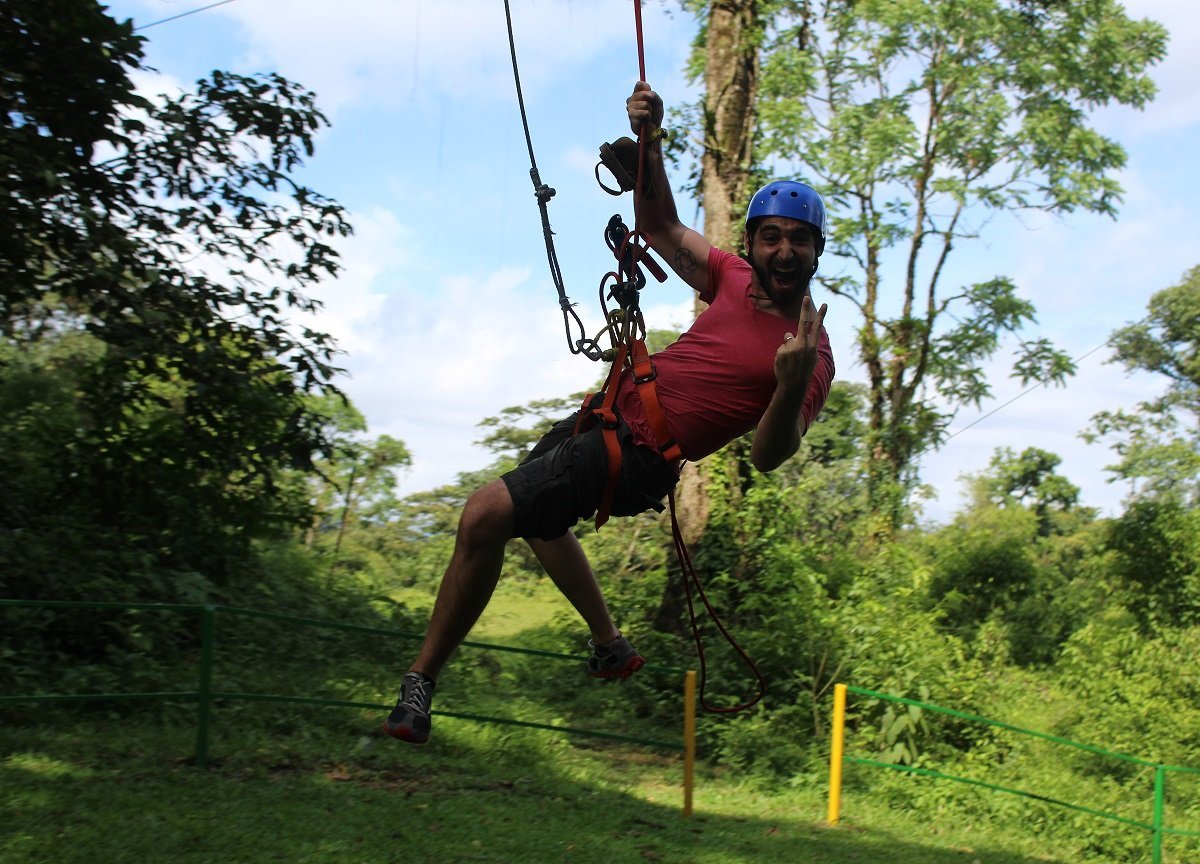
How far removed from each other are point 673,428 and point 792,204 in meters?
0.72

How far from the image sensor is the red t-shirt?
10.5 feet

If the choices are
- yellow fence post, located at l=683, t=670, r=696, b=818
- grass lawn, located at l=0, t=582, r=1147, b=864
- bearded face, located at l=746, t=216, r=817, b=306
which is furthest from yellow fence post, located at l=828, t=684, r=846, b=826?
bearded face, located at l=746, t=216, r=817, b=306

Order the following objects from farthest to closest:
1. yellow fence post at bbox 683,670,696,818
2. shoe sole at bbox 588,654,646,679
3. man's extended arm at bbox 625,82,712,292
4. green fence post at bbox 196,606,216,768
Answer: yellow fence post at bbox 683,670,696,818
green fence post at bbox 196,606,216,768
shoe sole at bbox 588,654,646,679
man's extended arm at bbox 625,82,712,292

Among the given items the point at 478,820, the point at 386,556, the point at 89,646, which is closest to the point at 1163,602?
the point at 386,556

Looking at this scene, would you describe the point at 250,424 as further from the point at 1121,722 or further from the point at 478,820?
the point at 1121,722

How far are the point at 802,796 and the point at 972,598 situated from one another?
30.2ft

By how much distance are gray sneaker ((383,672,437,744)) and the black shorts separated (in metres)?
0.53

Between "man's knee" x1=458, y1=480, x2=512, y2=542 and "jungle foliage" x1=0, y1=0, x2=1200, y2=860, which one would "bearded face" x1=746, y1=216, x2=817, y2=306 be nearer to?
"man's knee" x1=458, y1=480, x2=512, y2=542

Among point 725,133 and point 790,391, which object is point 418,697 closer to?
point 790,391

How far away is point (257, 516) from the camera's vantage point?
8219mm

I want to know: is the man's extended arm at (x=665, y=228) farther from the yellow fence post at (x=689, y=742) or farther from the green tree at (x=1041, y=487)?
the green tree at (x=1041, y=487)

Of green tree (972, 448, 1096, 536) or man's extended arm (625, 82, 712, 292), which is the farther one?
green tree (972, 448, 1096, 536)

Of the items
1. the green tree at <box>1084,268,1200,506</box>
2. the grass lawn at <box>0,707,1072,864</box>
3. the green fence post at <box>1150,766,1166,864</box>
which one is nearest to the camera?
the grass lawn at <box>0,707,1072,864</box>

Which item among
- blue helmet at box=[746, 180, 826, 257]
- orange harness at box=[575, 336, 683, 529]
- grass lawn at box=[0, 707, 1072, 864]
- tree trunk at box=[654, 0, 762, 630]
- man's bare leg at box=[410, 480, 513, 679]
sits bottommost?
grass lawn at box=[0, 707, 1072, 864]
